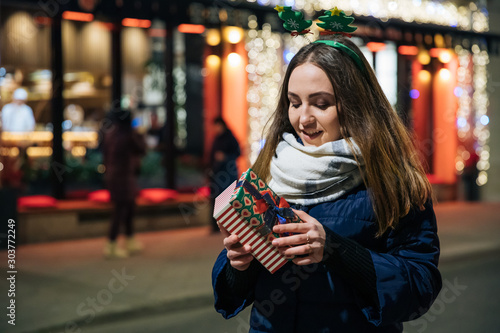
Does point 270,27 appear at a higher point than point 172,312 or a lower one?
higher

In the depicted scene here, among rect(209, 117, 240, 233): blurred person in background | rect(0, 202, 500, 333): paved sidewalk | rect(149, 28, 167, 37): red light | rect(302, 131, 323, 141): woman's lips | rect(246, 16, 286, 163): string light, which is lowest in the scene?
rect(0, 202, 500, 333): paved sidewalk

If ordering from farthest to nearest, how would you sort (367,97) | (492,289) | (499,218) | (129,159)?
(499,218), (129,159), (492,289), (367,97)

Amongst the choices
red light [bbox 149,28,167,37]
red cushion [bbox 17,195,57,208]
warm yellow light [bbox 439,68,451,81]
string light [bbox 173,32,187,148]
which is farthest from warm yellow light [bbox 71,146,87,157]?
warm yellow light [bbox 439,68,451,81]

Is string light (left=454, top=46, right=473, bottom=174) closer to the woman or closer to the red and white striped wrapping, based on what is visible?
the woman

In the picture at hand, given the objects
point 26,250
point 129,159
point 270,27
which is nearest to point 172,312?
point 129,159

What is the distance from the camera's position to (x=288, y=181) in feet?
5.70

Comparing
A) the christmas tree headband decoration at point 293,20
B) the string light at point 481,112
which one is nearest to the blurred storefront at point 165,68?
the string light at point 481,112

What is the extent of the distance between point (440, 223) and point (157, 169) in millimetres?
5243

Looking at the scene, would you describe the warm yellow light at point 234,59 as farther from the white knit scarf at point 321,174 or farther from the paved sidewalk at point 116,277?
the white knit scarf at point 321,174

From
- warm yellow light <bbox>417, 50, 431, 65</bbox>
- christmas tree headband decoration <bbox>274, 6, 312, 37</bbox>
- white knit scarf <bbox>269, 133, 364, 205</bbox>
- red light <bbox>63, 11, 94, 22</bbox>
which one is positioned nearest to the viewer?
white knit scarf <bbox>269, 133, 364, 205</bbox>

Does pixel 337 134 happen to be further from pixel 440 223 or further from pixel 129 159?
pixel 440 223

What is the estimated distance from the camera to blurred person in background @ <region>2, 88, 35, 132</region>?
8.53 meters

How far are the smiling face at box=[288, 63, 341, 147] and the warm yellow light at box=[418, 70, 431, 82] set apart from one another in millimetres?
12531

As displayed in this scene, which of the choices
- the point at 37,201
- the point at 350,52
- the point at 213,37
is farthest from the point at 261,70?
the point at 350,52
